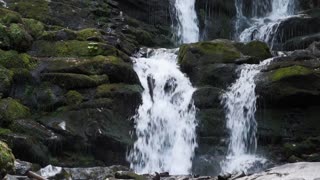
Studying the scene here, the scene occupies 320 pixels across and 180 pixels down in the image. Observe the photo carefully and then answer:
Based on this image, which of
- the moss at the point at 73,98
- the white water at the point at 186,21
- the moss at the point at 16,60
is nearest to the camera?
the moss at the point at 73,98

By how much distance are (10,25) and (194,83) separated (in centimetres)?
799

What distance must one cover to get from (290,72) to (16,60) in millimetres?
10299

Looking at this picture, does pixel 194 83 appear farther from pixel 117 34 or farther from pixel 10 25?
pixel 10 25

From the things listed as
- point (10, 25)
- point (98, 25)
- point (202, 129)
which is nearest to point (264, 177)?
point (202, 129)

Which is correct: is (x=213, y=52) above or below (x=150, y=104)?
above

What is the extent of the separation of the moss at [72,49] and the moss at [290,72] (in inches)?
258

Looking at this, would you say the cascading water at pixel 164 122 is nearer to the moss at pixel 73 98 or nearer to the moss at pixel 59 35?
the moss at pixel 73 98

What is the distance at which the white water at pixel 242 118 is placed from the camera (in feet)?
59.2

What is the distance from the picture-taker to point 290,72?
18.2m

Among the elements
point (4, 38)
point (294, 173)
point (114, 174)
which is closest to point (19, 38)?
point (4, 38)

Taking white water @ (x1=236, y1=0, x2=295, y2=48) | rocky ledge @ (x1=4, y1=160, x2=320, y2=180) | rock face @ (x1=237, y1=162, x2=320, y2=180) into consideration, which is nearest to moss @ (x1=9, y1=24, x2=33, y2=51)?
rocky ledge @ (x1=4, y1=160, x2=320, y2=180)

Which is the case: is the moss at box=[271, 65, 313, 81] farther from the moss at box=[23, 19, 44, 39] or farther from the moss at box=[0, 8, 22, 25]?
the moss at box=[0, 8, 22, 25]

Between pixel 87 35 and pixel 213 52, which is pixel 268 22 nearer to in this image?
pixel 213 52

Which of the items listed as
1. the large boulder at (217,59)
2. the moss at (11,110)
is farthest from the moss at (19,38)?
the large boulder at (217,59)
